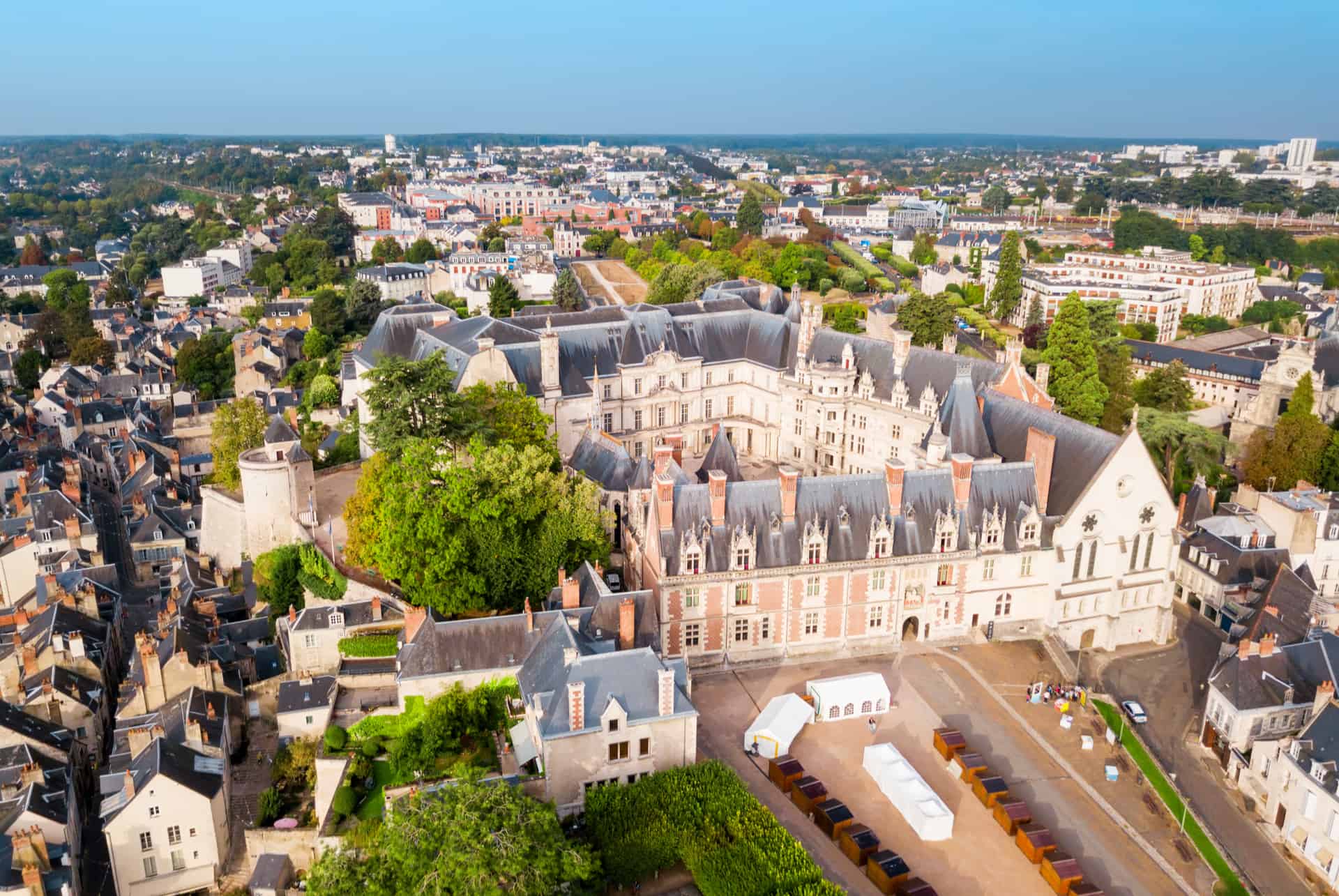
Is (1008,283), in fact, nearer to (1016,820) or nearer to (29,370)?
(1016,820)

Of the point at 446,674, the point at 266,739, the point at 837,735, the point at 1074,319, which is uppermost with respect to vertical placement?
the point at 1074,319

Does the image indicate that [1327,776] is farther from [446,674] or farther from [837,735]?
[446,674]

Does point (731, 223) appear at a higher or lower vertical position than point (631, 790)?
higher

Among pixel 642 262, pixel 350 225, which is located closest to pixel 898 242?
pixel 642 262

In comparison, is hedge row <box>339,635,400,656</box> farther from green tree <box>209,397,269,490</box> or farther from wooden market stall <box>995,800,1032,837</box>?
wooden market stall <box>995,800,1032,837</box>

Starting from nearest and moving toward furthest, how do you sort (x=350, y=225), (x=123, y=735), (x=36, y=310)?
1. (x=123, y=735)
2. (x=36, y=310)
3. (x=350, y=225)

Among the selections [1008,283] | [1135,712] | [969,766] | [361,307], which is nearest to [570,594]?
[969,766]

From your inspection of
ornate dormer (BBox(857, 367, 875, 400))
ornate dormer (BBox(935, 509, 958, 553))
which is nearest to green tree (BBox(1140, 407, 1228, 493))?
ornate dormer (BBox(857, 367, 875, 400))
